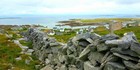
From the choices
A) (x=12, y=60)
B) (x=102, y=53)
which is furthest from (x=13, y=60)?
(x=102, y=53)

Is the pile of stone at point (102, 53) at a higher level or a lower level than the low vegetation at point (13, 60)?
higher

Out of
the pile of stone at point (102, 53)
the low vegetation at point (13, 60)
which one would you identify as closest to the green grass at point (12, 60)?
the low vegetation at point (13, 60)

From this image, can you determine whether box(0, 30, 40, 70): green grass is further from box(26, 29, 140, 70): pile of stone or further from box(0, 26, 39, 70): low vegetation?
box(26, 29, 140, 70): pile of stone

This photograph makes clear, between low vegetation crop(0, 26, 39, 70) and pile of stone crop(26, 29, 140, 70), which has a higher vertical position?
pile of stone crop(26, 29, 140, 70)

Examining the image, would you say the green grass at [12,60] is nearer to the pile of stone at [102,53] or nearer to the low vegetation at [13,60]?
the low vegetation at [13,60]

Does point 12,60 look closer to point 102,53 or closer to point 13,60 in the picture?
point 13,60

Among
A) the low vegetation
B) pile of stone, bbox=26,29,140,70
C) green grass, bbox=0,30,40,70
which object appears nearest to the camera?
pile of stone, bbox=26,29,140,70

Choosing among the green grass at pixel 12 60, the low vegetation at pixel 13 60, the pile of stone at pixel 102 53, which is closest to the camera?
the pile of stone at pixel 102 53

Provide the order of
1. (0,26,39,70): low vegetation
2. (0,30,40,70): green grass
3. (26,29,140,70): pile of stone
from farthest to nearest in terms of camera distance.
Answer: (0,30,40,70): green grass → (0,26,39,70): low vegetation → (26,29,140,70): pile of stone

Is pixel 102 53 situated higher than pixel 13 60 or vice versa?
pixel 102 53

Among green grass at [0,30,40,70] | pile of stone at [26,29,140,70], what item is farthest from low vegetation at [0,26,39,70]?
pile of stone at [26,29,140,70]

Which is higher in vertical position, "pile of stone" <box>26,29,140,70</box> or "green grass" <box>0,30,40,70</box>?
"pile of stone" <box>26,29,140,70</box>

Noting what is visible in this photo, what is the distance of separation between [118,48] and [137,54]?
2.40 feet

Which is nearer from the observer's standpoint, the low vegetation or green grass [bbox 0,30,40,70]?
the low vegetation
